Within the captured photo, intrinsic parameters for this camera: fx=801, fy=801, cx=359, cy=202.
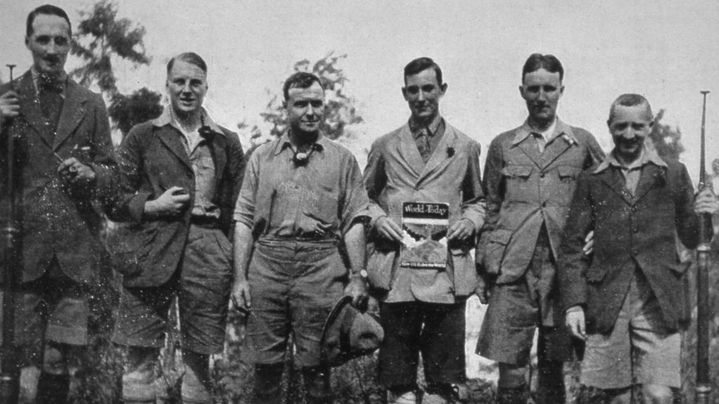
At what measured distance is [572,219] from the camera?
14.9 ft

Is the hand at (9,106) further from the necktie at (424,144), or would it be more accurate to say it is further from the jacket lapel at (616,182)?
the jacket lapel at (616,182)

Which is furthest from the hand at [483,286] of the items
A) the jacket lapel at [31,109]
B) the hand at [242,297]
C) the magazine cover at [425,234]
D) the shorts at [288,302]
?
the jacket lapel at [31,109]

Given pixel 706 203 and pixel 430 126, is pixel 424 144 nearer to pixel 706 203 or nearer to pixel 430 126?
pixel 430 126

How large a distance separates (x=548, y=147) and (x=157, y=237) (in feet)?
7.64

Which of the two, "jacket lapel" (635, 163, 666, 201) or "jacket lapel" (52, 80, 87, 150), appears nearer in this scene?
"jacket lapel" (635, 163, 666, 201)

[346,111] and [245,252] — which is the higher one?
[346,111]

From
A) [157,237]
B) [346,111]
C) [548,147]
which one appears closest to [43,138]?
[157,237]

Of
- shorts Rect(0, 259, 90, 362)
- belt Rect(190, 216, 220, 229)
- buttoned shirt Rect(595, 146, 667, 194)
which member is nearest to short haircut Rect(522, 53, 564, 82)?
buttoned shirt Rect(595, 146, 667, 194)

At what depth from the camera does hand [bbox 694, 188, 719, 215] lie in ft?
14.5

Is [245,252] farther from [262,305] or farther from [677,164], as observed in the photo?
[677,164]

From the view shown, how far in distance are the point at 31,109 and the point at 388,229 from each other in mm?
2222

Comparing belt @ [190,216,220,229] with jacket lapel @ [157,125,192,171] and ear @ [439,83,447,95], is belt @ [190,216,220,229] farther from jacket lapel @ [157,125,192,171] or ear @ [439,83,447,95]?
ear @ [439,83,447,95]

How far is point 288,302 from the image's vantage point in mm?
4445

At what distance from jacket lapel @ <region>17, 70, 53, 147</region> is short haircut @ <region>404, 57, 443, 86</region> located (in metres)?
2.15
